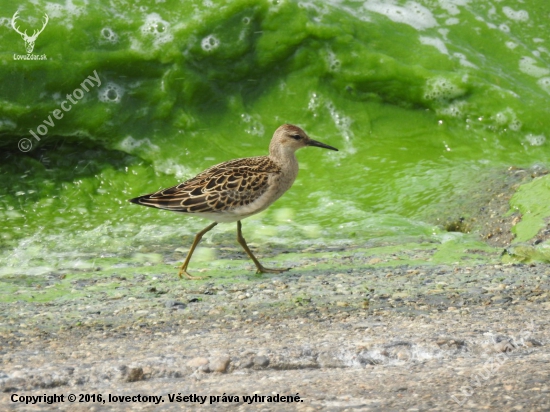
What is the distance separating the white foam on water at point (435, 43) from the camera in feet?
29.0

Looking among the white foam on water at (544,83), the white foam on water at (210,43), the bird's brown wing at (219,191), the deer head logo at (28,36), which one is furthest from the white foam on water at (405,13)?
the bird's brown wing at (219,191)

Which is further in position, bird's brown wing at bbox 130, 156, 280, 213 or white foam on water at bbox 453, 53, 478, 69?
white foam on water at bbox 453, 53, 478, 69

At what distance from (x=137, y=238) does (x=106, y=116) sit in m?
1.67

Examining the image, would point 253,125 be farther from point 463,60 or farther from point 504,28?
point 504,28

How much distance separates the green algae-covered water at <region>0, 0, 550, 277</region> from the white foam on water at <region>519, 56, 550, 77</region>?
1cm

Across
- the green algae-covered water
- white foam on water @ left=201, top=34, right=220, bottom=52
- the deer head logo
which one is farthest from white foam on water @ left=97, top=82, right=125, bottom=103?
white foam on water @ left=201, top=34, right=220, bottom=52

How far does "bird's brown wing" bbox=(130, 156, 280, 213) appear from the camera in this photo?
5711mm

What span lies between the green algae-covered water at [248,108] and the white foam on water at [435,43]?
0.02 meters

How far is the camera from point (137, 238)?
6.82 m

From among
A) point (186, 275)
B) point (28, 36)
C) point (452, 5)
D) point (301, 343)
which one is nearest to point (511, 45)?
point (452, 5)

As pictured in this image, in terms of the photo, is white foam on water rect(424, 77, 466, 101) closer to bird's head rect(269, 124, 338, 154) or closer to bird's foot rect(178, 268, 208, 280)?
bird's head rect(269, 124, 338, 154)

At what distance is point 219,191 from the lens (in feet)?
18.8

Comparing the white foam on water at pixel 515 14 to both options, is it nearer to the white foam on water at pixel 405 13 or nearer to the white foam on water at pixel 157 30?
the white foam on water at pixel 405 13

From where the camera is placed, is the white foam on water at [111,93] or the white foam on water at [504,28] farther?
the white foam on water at [504,28]
